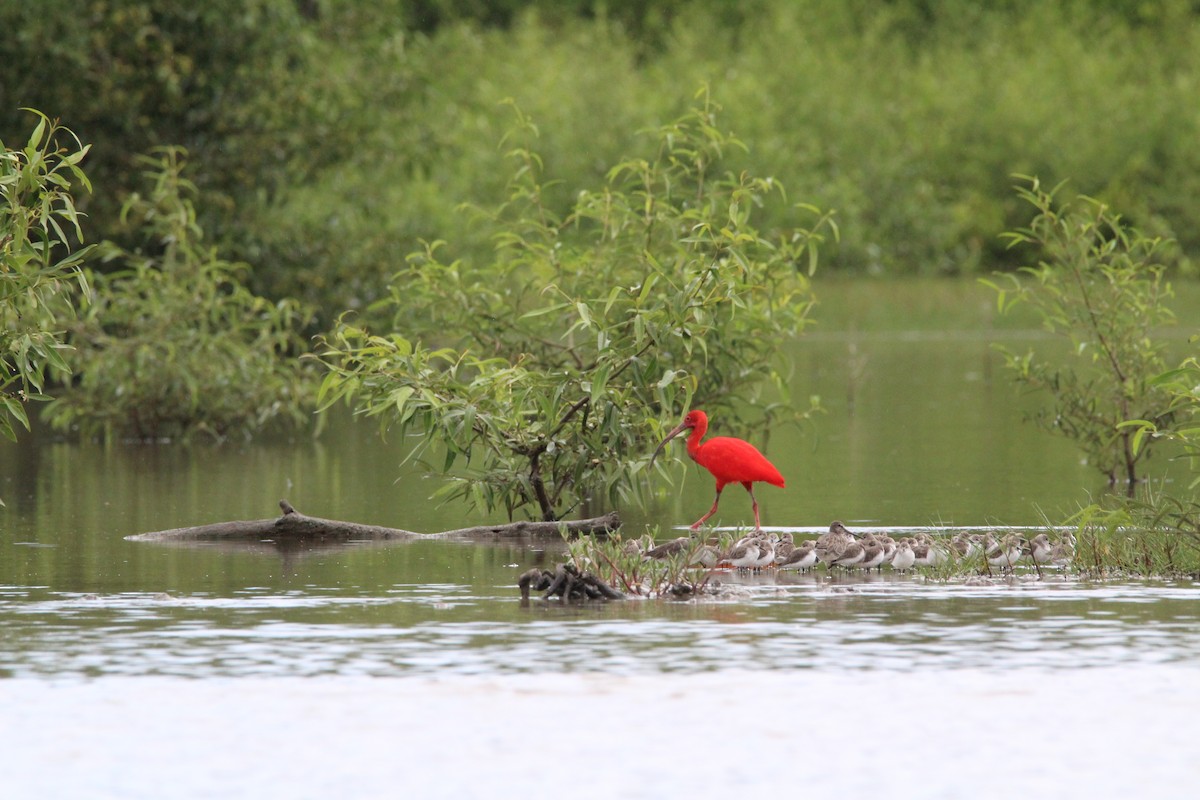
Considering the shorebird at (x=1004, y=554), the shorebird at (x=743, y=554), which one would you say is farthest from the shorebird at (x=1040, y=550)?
the shorebird at (x=743, y=554)

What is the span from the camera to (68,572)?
47.0 feet

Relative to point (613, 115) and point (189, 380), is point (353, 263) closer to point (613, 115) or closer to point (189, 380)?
point (189, 380)

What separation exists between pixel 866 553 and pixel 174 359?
531 inches

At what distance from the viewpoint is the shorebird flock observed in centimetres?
1367

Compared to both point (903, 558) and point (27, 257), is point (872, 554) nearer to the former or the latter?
point (903, 558)

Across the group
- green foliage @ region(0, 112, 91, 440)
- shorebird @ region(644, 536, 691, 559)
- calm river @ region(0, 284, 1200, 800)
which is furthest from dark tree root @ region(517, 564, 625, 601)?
green foliage @ region(0, 112, 91, 440)

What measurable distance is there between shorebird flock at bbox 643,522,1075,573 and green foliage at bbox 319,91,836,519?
4.04 feet

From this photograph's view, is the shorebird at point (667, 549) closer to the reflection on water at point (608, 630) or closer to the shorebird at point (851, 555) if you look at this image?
the reflection on water at point (608, 630)

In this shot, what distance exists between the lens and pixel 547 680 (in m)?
10.4

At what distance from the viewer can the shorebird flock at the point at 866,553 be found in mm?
13672

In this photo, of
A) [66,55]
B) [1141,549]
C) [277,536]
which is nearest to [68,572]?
[277,536]

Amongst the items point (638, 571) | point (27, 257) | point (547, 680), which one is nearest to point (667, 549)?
point (638, 571)

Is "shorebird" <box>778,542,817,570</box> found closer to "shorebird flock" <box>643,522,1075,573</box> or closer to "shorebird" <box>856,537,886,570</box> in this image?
"shorebird flock" <box>643,522,1075,573</box>

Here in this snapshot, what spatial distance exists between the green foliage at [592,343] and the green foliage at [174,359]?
19.2 ft
